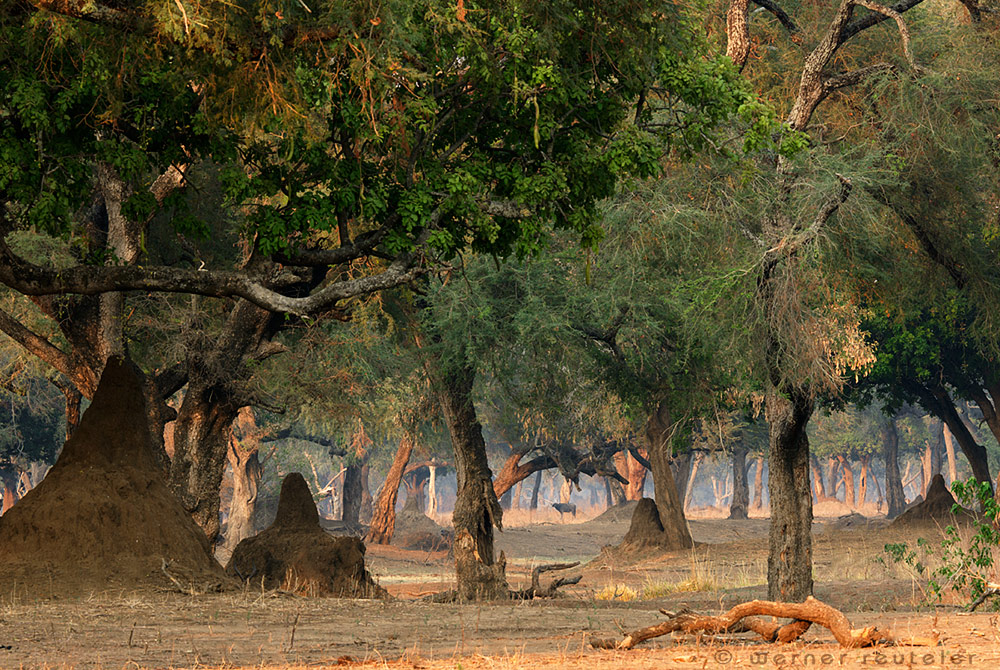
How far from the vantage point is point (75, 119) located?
12008mm

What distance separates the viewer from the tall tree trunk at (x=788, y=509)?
17109 mm

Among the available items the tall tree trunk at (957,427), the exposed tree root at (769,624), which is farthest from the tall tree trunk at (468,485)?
the tall tree trunk at (957,427)

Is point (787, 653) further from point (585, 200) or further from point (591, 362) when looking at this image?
point (591, 362)

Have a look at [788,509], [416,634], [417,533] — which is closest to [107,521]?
[416,634]

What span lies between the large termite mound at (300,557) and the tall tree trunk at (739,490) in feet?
132

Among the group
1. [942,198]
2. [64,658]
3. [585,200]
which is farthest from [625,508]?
[64,658]

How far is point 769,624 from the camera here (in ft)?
30.3

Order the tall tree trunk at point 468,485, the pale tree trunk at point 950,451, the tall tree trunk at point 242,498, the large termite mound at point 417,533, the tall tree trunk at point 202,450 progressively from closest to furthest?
the tall tree trunk at point 202,450 → the tall tree trunk at point 468,485 → the tall tree trunk at point 242,498 → the large termite mound at point 417,533 → the pale tree trunk at point 950,451

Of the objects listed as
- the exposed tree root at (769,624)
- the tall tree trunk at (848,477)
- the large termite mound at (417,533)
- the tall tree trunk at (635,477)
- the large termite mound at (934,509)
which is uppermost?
the tall tree trunk at (848,477)

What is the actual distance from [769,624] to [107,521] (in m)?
9.00

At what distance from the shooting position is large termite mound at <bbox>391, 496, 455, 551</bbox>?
48188mm

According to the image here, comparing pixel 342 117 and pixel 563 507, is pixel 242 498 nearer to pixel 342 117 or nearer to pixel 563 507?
pixel 563 507

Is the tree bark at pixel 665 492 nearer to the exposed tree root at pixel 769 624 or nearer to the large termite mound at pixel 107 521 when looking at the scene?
the large termite mound at pixel 107 521

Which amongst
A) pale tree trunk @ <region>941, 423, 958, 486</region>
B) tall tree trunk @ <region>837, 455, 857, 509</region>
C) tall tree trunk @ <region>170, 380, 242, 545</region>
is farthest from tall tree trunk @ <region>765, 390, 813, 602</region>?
tall tree trunk @ <region>837, 455, 857, 509</region>
